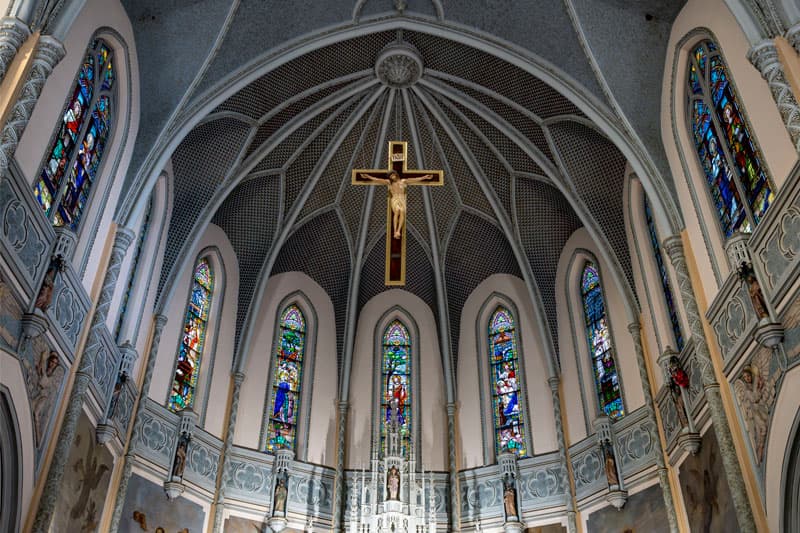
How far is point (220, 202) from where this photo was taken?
726 inches

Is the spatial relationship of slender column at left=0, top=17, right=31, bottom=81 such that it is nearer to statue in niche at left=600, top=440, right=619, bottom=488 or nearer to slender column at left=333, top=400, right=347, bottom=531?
slender column at left=333, top=400, right=347, bottom=531

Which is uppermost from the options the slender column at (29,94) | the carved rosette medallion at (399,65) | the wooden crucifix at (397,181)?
the carved rosette medallion at (399,65)

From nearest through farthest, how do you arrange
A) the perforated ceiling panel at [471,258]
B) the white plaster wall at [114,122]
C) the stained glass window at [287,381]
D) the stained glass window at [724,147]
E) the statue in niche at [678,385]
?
the white plaster wall at [114,122] < the stained glass window at [724,147] < the statue in niche at [678,385] < the stained glass window at [287,381] < the perforated ceiling panel at [471,258]

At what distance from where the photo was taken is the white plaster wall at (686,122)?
11.5m

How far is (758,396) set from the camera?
1149 centimetres

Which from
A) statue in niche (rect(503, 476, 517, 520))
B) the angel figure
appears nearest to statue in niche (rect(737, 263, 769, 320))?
the angel figure

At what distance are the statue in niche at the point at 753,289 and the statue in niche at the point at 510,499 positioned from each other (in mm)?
7980

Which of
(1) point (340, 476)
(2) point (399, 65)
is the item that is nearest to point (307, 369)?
(1) point (340, 476)

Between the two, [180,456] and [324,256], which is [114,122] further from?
[324,256]

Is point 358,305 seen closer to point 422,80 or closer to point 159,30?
point 422,80

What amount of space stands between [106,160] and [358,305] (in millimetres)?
9011

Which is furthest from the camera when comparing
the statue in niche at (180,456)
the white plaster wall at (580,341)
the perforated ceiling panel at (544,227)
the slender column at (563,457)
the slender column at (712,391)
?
the perforated ceiling panel at (544,227)

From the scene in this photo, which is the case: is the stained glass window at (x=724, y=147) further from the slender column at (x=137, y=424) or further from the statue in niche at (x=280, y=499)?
the slender column at (x=137, y=424)

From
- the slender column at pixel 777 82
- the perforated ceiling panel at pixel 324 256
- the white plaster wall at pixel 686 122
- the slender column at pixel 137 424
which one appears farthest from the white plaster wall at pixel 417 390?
the slender column at pixel 777 82
